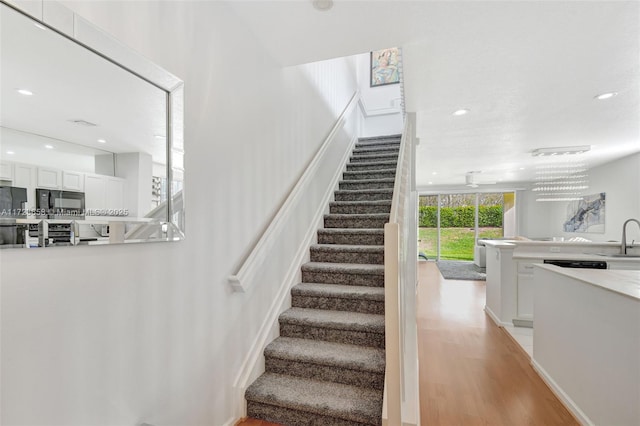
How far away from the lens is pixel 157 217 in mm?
1239

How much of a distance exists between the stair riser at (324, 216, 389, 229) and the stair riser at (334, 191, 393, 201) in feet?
1.67

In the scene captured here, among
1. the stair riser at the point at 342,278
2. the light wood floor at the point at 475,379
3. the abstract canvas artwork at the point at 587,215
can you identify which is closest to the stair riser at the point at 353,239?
the stair riser at the point at 342,278

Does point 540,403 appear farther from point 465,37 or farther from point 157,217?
point 157,217

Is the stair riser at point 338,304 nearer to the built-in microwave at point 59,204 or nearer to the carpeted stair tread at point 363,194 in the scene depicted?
the carpeted stair tread at point 363,194

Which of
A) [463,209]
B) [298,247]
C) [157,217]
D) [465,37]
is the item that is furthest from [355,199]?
[463,209]

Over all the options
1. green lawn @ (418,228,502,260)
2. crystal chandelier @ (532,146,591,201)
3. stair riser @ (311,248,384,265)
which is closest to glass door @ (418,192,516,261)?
green lawn @ (418,228,502,260)

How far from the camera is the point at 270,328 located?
2.15m

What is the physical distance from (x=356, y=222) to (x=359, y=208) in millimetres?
303

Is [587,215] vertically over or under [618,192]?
under

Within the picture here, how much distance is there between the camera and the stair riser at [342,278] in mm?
2498

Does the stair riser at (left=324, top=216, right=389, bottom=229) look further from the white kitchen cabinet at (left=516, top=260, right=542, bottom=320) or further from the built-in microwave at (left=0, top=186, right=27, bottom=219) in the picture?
the built-in microwave at (left=0, top=186, right=27, bottom=219)

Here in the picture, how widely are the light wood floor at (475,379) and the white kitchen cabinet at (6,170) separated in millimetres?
1712

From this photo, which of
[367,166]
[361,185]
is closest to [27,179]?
[361,185]

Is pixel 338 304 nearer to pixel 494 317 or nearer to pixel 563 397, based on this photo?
pixel 563 397
